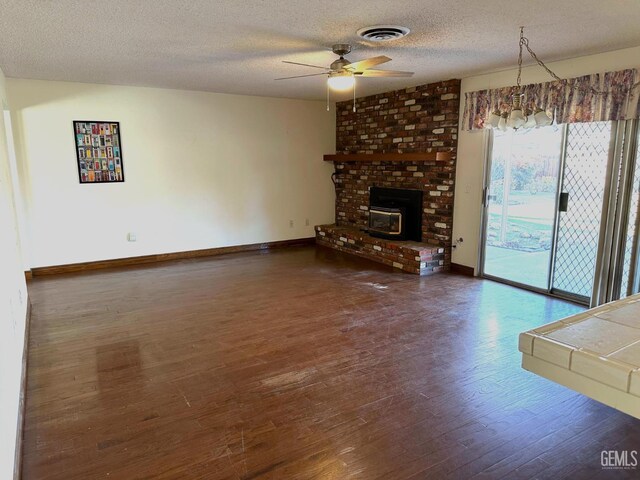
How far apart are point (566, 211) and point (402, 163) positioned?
7.85ft

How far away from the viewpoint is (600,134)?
410 cm

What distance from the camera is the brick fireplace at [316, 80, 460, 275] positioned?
220 inches

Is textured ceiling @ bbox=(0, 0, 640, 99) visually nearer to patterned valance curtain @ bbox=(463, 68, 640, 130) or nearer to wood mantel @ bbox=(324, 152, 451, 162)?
patterned valance curtain @ bbox=(463, 68, 640, 130)

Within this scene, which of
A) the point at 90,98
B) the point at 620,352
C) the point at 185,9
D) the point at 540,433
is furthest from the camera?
the point at 90,98

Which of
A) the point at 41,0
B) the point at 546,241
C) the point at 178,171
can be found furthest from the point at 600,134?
the point at 178,171

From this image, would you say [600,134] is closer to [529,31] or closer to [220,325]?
[529,31]

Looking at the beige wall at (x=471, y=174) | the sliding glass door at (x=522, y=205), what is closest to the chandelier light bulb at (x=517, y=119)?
the sliding glass door at (x=522, y=205)

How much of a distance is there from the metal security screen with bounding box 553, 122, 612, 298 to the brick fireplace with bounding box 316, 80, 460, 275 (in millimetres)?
1443

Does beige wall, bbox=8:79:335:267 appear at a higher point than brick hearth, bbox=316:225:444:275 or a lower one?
higher

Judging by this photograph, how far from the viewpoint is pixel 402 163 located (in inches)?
247

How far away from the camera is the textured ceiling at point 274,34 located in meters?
2.75

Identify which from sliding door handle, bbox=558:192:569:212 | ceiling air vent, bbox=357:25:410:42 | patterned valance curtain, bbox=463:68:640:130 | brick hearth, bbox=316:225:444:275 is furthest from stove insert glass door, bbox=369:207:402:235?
ceiling air vent, bbox=357:25:410:42

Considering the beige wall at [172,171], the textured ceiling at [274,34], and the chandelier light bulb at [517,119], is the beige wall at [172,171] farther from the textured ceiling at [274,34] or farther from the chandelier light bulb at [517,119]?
the chandelier light bulb at [517,119]

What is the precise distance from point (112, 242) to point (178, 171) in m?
1.33
